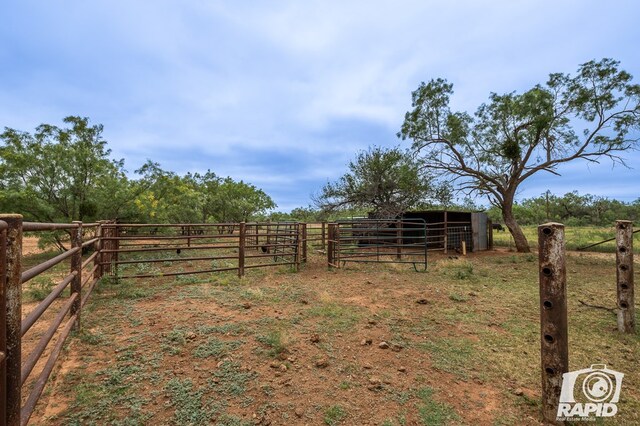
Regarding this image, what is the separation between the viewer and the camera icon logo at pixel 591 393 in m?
2.24

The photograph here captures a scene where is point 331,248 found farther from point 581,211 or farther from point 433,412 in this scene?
point 581,211

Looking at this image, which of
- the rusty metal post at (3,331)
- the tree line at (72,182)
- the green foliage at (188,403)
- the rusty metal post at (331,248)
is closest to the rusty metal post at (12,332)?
the rusty metal post at (3,331)

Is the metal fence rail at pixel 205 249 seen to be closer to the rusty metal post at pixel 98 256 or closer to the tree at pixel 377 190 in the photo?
the rusty metal post at pixel 98 256

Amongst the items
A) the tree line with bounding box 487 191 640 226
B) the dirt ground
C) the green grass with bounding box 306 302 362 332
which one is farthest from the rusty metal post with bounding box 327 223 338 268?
the tree line with bounding box 487 191 640 226

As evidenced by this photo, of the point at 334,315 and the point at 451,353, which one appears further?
the point at 334,315

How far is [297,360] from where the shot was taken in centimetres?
289

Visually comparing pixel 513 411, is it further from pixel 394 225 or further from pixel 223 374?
pixel 394 225

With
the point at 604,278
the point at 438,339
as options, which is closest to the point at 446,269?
the point at 604,278

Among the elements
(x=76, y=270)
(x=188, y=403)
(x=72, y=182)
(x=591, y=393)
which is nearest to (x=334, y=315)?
(x=188, y=403)

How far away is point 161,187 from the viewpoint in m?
13.2

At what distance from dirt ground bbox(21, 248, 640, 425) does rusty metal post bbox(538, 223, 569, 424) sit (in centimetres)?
21

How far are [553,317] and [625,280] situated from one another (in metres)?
2.69

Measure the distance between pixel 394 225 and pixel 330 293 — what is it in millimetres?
10122

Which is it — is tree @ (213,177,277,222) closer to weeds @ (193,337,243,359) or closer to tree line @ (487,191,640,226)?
weeds @ (193,337,243,359)
